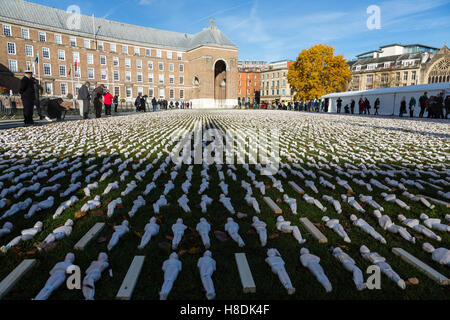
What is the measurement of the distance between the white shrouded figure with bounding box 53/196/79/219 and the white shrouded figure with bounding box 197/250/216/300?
182 centimetres

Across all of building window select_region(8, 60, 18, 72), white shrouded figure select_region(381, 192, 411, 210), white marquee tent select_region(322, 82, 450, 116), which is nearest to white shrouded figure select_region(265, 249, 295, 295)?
white shrouded figure select_region(381, 192, 411, 210)

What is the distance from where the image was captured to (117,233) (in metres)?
2.48

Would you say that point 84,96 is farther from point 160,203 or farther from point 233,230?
point 233,230

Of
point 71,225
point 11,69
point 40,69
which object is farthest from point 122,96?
point 71,225

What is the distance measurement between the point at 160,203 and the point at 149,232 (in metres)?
0.72

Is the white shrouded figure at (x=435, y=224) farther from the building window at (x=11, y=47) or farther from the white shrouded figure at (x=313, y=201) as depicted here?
the building window at (x=11, y=47)

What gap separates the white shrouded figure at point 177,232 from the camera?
2392 mm

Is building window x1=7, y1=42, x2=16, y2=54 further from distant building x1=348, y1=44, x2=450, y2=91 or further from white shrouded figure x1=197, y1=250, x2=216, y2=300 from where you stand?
distant building x1=348, y1=44, x2=450, y2=91

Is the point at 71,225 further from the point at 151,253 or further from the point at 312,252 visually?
the point at 312,252

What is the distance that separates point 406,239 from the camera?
8.32 ft

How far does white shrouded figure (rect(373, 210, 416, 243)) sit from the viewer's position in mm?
2537

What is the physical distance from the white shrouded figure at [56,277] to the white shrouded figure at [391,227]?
2.84 m

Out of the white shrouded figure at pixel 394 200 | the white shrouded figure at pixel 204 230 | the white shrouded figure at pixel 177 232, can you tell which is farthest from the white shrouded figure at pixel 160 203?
the white shrouded figure at pixel 394 200
